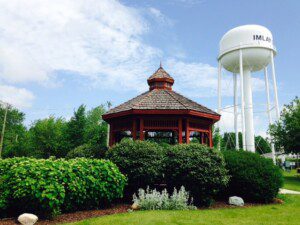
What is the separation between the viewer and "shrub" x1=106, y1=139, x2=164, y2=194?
10.6 metres

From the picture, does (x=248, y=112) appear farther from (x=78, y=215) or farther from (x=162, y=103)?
(x=78, y=215)

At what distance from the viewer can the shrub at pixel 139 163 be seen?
10.6m

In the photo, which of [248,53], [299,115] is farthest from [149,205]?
[248,53]

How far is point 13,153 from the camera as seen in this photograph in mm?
34188

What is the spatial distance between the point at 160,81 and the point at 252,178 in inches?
278

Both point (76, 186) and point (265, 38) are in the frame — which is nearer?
point (76, 186)

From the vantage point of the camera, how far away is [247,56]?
98.5 ft

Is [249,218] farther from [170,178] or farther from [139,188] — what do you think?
[139,188]

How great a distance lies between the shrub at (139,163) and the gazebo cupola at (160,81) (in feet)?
17.9

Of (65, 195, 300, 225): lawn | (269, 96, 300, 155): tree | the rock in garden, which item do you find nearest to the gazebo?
the rock in garden

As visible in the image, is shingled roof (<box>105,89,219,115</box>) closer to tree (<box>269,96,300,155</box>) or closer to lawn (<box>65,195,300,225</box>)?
lawn (<box>65,195,300,225</box>)

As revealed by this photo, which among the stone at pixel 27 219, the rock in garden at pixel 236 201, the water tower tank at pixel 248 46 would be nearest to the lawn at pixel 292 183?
the rock in garden at pixel 236 201

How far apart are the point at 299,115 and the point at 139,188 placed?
21.5 meters

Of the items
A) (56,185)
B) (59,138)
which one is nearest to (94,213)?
(56,185)
